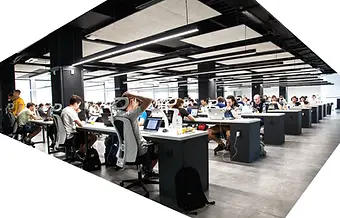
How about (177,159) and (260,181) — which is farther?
(260,181)

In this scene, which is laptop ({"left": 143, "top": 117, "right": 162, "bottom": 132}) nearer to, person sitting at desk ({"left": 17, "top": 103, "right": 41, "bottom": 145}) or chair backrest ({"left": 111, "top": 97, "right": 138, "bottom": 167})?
chair backrest ({"left": 111, "top": 97, "right": 138, "bottom": 167})

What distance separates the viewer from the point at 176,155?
2.73 metres

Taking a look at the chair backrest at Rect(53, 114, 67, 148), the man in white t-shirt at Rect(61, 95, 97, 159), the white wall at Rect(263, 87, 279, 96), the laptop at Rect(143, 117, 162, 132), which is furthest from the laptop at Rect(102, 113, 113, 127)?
the white wall at Rect(263, 87, 279, 96)

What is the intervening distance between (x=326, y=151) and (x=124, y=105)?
453cm

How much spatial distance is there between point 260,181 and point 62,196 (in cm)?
255

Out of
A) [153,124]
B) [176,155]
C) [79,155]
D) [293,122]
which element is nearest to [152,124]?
[153,124]

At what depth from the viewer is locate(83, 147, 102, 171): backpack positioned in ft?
13.5

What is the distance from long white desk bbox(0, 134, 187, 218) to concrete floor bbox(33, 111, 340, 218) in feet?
→ 2.93

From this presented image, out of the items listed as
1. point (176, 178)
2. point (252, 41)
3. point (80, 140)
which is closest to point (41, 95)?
point (80, 140)

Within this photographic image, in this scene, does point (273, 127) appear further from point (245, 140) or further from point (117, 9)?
point (117, 9)

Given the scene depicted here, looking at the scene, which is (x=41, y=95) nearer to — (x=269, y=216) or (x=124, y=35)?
(x=124, y=35)

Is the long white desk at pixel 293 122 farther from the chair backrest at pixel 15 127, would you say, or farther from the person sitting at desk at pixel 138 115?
the chair backrest at pixel 15 127

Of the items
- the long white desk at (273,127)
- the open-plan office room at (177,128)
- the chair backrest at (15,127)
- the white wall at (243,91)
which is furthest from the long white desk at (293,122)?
the white wall at (243,91)

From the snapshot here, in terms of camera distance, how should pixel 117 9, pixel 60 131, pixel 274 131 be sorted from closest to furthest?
pixel 60 131
pixel 117 9
pixel 274 131
